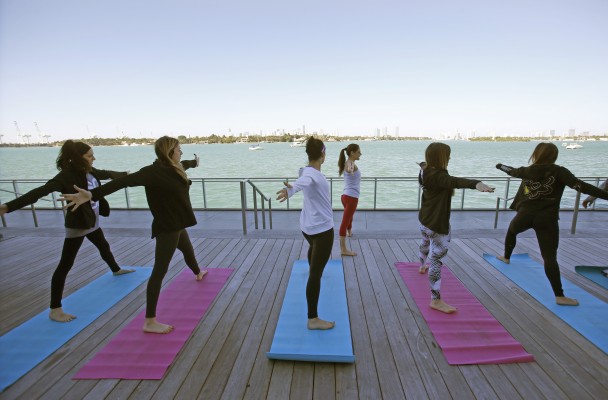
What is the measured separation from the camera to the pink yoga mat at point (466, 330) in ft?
6.91

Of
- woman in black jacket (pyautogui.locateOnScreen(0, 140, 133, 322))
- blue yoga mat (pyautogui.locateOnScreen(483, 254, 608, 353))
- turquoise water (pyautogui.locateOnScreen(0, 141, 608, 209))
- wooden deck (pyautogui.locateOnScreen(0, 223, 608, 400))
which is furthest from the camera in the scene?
turquoise water (pyautogui.locateOnScreen(0, 141, 608, 209))

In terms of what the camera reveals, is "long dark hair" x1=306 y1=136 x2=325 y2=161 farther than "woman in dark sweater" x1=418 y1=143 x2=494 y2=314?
No

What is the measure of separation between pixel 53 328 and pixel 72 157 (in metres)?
1.39

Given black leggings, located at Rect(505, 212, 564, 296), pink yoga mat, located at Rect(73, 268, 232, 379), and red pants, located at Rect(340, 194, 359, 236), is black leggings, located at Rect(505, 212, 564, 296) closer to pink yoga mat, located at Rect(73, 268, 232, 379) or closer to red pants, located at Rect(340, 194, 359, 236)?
red pants, located at Rect(340, 194, 359, 236)

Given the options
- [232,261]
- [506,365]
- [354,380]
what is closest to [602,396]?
[506,365]

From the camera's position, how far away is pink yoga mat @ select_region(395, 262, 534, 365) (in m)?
2.11

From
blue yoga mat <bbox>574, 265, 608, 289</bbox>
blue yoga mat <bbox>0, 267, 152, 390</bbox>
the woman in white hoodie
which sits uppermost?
the woman in white hoodie

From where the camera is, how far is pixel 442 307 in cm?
266

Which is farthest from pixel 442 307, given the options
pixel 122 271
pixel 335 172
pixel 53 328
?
pixel 335 172

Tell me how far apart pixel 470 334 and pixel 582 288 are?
1652 millimetres

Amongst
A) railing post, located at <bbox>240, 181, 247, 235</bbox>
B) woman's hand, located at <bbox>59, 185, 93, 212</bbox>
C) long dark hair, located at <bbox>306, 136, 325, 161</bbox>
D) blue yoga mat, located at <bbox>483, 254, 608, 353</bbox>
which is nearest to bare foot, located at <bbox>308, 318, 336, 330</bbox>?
long dark hair, located at <bbox>306, 136, 325, 161</bbox>

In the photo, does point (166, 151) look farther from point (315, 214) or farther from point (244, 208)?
point (244, 208)

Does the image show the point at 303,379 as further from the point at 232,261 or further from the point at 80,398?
the point at 232,261

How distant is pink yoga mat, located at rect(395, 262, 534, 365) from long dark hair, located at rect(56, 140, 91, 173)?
10.2ft
